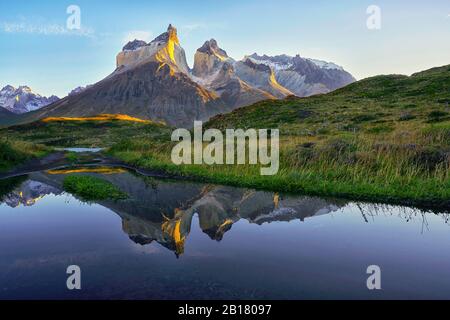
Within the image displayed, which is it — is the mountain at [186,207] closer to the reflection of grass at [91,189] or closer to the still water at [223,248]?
the still water at [223,248]

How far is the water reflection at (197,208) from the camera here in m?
18.7

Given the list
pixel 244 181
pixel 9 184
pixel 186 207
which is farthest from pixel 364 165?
pixel 9 184

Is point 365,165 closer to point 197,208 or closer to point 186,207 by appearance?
point 197,208

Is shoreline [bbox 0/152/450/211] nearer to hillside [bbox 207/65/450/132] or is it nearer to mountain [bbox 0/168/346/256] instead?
mountain [bbox 0/168/346/256]

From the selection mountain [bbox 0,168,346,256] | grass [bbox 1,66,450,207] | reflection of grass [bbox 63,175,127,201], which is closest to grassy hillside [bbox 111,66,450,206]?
grass [bbox 1,66,450,207]

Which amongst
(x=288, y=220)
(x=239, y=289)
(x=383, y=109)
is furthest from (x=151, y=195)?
(x=383, y=109)

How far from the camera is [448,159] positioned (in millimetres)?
24344

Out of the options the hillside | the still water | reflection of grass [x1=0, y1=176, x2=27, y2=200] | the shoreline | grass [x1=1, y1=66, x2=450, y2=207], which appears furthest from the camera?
Result: the hillside

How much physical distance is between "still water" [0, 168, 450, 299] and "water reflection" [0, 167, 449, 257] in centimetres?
8

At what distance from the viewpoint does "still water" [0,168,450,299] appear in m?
11.8

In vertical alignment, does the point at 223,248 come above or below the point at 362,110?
below

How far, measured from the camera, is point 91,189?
28.9 m

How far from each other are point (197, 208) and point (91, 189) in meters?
9.44

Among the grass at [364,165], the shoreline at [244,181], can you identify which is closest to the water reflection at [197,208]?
the shoreline at [244,181]
